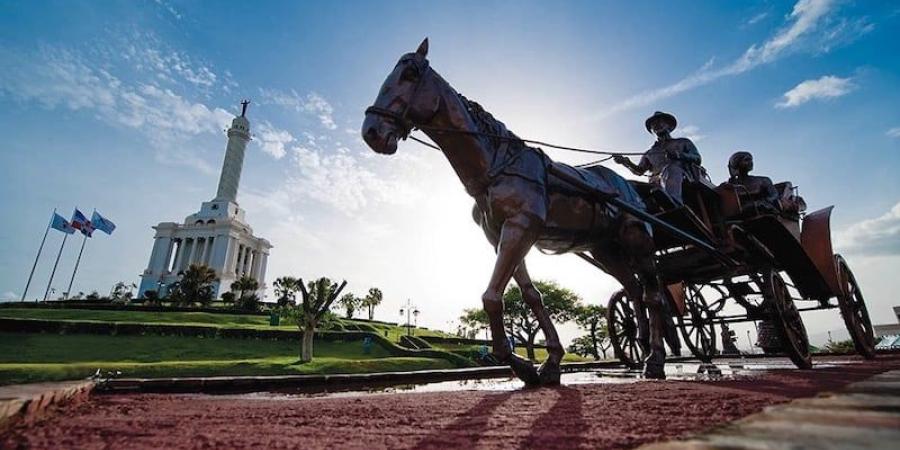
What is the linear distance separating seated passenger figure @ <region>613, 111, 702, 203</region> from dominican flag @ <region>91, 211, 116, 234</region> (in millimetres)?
66822

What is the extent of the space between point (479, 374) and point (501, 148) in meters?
5.63

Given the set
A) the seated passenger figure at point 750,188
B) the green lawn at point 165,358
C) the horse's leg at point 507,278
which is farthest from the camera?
the green lawn at point 165,358

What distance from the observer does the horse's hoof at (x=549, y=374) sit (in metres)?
4.17

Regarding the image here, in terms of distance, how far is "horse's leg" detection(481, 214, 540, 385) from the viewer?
12.8 feet

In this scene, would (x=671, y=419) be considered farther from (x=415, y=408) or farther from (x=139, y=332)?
(x=139, y=332)

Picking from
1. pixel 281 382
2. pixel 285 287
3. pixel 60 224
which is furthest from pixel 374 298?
pixel 281 382

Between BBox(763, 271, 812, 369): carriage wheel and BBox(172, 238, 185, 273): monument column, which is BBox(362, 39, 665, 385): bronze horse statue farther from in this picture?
BBox(172, 238, 185, 273): monument column

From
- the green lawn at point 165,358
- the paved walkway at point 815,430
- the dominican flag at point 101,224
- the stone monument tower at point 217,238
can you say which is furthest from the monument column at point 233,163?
the paved walkway at point 815,430

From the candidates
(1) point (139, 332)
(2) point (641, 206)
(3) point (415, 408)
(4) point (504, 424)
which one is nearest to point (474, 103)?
(2) point (641, 206)

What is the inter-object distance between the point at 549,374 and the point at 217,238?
286ft

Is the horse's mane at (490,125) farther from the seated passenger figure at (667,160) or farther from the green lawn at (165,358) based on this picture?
the green lawn at (165,358)

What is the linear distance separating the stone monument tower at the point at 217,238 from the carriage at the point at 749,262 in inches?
3247

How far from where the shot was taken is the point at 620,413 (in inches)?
80.9

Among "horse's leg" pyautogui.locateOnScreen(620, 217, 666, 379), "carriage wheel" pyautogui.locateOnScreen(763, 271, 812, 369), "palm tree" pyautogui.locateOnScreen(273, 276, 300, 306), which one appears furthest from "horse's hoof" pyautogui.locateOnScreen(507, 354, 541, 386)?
"palm tree" pyautogui.locateOnScreen(273, 276, 300, 306)
